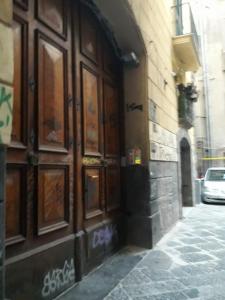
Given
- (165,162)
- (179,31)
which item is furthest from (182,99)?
(165,162)

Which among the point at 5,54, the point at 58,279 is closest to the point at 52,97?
the point at 5,54

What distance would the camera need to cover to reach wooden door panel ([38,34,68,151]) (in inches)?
125

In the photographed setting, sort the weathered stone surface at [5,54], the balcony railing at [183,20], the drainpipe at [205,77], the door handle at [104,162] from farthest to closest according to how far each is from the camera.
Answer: the drainpipe at [205,77] < the balcony railing at [183,20] < the door handle at [104,162] < the weathered stone surface at [5,54]

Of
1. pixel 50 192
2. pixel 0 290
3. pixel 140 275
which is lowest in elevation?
pixel 140 275

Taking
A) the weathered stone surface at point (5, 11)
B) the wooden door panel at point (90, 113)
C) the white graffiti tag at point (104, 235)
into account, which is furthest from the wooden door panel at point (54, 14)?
the white graffiti tag at point (104, 235)

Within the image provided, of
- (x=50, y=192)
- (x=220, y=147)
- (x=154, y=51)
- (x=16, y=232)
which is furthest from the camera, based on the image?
(x=220, y=147)

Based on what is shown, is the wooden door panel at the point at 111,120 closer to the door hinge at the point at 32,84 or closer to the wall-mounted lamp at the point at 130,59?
the wall-mounted lamp at the point at 130,59

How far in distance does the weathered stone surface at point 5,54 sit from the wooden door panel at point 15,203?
0.93m

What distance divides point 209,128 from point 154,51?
41.8 ft

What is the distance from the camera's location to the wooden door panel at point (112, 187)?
15.5 ft

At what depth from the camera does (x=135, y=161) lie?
5195 mm

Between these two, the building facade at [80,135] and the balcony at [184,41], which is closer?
the building facade at [80,135]

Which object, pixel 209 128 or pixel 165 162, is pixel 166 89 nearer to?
pixel 165 162

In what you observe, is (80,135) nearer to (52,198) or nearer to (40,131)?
(40,131)
